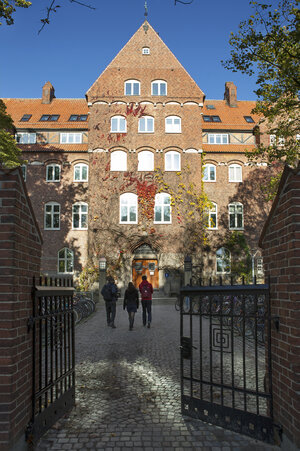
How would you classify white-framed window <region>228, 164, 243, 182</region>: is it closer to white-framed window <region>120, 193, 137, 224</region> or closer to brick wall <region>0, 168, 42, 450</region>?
white-framed window <region>120, 193, 137, 224</region>

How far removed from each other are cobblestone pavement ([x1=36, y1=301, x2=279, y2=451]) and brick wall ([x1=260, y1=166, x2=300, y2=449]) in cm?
57

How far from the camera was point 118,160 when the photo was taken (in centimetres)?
2434

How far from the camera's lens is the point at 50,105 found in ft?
99.5

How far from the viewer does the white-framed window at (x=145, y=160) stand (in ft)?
79.9

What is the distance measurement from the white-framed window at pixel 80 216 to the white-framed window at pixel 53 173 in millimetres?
2378

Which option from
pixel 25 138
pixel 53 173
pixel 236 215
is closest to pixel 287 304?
pixel 236 215

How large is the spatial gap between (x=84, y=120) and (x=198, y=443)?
26698 mm

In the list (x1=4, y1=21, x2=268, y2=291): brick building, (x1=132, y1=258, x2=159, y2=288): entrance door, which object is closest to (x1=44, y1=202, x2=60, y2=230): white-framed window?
(x1=4, y1=21, x2=268, y2=291): brick building

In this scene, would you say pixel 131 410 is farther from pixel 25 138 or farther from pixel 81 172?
pixel 25 138

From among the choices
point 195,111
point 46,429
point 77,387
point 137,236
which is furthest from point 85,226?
point 46,429

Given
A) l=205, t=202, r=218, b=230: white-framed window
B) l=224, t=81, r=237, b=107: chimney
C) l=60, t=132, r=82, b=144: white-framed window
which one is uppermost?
l=224, t=81, r=237, b=107: chimney

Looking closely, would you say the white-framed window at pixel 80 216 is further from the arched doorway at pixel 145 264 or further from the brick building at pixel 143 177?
the arched doorway at pixel 145 264

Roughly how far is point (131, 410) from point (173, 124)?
73.2 feet

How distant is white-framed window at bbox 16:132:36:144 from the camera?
26.4 meters
